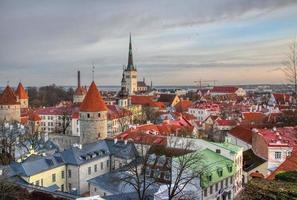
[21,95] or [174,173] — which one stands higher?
[21,95]

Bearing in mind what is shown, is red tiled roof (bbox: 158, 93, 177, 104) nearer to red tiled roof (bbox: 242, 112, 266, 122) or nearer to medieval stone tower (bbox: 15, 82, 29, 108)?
medieval stone tower (bbox: 15, 82, 29, 108)

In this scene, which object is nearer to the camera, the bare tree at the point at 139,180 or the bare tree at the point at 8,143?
the bare tree at the point at 139,180

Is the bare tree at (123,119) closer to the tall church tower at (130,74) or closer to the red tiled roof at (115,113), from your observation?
the red tiled roof at (115,113)

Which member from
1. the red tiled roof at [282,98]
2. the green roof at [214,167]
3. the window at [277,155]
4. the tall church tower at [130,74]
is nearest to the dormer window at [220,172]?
the green roof at [214,167]

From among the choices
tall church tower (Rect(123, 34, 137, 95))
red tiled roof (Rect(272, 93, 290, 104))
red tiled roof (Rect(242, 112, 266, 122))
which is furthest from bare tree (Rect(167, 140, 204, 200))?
tall church tower (Rect(123, 34, 137, 95))

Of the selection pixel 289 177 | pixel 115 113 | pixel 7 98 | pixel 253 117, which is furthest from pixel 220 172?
pixel 7 98

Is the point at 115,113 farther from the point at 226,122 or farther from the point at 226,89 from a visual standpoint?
the point at 226,89

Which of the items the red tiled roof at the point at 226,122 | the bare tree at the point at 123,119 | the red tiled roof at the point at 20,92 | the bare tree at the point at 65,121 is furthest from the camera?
the red tiled roof at the point at 20,92

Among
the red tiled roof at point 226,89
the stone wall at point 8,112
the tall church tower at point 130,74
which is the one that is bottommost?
the stone wall at point 8,112

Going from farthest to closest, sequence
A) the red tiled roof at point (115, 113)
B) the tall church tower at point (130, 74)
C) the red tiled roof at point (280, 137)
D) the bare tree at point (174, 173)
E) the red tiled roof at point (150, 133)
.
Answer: the tall church tower at point (130, 74) → the red tiled roof at point (115, 113) → the red tiled roof at point (150, 133) → the red tiled roof at point (280, 137) → the bare tree at point (174, 173)
